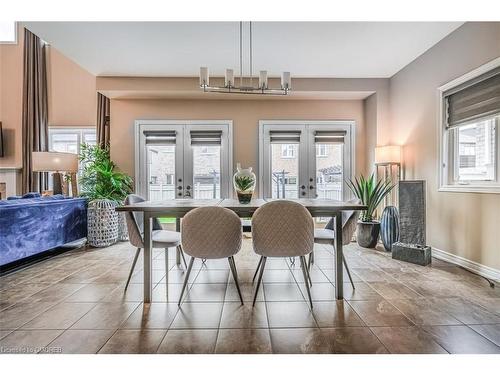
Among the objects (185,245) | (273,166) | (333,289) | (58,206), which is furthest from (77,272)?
(273,166)

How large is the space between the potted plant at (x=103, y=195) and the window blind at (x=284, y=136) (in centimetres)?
278

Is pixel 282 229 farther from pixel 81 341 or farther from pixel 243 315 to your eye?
pixel 81 341

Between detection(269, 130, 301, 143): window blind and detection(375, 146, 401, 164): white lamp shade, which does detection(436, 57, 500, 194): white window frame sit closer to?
detection(375, 146, 401, 164): white lamp shade

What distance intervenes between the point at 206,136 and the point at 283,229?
11.4 ft

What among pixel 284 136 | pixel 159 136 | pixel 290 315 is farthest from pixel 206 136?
pixel 290 315

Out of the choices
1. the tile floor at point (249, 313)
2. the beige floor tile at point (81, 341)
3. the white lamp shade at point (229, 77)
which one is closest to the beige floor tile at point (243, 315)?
the tile floor at point (249, 313)

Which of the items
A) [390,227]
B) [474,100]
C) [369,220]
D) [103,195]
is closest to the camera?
[474,100]

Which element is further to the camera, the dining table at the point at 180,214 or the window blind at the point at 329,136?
the window blind at the point at 329,136

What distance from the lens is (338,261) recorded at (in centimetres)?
255

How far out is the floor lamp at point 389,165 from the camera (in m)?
4.55

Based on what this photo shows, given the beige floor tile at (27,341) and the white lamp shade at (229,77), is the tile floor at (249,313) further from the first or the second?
the white lamp shade at (229,77)

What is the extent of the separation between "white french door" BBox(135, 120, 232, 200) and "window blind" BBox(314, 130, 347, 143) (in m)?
1.67

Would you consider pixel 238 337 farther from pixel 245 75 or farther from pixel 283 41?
pixel 245 75

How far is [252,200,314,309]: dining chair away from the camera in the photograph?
2324mm
